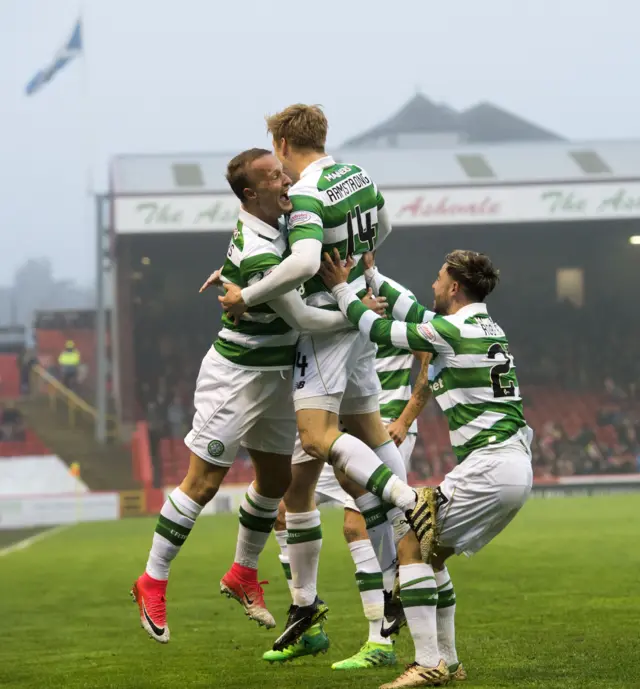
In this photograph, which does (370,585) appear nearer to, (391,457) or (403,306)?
(391,457)

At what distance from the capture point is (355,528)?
618 centimetres

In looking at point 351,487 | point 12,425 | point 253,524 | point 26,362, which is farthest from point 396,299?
point 26,362

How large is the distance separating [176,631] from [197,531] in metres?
11.9

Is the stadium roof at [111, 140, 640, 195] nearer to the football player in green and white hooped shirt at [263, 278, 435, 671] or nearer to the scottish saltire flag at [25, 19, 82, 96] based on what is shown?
the scottish saltire flag at [25, 19, 82, 96]

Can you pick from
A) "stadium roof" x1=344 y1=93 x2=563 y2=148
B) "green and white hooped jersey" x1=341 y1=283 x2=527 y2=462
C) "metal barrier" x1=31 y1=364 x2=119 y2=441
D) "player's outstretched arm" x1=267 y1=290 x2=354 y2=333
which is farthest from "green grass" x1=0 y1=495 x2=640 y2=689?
"stadium roof" x1=344 y1=93 x2=563 y2=148

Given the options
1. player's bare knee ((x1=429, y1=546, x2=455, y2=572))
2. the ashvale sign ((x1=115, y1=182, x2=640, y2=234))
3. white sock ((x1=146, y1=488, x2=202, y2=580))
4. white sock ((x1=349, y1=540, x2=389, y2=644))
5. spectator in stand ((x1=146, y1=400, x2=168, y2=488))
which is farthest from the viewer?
the ashvale sign ((x1=115, y1=182, x2=640, y2=234))

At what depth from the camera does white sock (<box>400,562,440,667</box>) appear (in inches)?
189

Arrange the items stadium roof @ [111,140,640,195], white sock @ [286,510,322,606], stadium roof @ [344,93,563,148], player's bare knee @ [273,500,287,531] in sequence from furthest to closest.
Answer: stadium roof @ [344,93,563,148] < stadium roof @ [111,140,640,195] < player's bare knee @ [273,500,287,531] < white sock @ [286,510,322,606]

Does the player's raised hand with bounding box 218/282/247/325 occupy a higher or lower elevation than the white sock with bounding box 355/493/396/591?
higher

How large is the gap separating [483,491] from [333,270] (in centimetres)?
122

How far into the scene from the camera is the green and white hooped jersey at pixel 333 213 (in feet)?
17.3

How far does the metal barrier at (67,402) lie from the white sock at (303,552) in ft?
92.4

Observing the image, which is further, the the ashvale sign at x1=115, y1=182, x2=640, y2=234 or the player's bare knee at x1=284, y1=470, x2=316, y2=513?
the the ashvale sign at x1=115, y1=182, x2=640, y2=234

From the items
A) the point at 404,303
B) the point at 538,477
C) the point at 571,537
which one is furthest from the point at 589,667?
the point at 538,477
